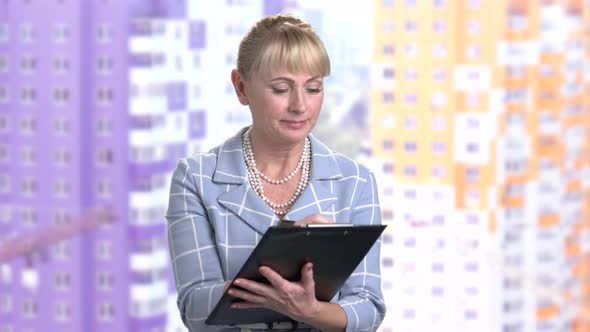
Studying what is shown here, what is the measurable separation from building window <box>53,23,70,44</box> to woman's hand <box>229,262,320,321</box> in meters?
2.83

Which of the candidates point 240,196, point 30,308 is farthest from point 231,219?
point 30,308

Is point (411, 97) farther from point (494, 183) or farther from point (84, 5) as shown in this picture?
point (84, 5)

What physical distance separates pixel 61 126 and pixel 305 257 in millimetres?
2833

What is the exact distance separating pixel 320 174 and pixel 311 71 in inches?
7.5

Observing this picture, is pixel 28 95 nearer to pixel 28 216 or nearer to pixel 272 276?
pixel 28 216

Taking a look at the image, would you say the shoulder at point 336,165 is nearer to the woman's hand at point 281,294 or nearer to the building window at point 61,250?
the woman's hand at point 281,294

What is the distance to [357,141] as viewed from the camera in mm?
4008

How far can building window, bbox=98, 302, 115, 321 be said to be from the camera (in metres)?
4.09

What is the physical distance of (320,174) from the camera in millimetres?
1595

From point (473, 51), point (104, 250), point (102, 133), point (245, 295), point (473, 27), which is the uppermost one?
point (473, 27)

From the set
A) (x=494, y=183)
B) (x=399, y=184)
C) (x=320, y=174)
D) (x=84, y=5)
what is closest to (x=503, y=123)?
(x=494, y=183)

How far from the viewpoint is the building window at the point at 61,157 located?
4.01 m

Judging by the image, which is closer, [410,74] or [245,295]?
[245,295]

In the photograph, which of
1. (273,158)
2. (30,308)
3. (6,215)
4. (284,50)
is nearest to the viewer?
(284,50)
